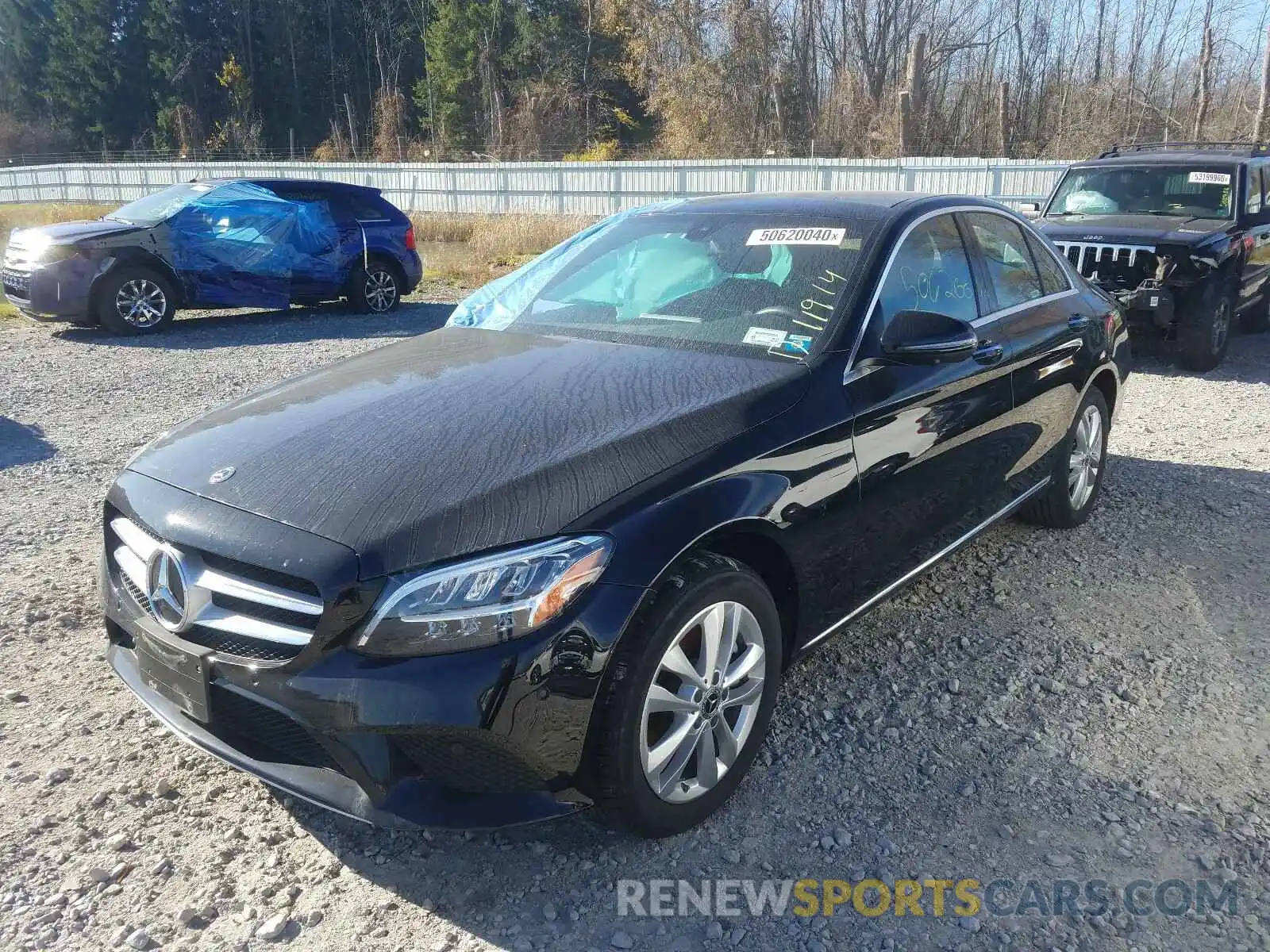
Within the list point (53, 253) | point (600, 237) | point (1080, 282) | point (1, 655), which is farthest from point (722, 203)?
point (53, 253)

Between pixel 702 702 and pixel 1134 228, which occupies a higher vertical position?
pixel 1134 228

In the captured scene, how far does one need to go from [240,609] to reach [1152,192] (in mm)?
9576

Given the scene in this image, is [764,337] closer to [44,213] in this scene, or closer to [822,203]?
[822,203]

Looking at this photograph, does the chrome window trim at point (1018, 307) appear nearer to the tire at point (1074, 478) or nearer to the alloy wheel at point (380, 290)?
the tire at point (1074, 478)

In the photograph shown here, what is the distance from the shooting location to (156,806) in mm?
2768

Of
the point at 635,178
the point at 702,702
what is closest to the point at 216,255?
the point at 702,702

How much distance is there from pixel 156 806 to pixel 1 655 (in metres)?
1.32

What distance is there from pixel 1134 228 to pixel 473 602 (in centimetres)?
832

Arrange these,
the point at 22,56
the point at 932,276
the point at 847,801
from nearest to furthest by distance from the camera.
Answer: the point at 847,801, the point at 932,276, the point at 22,56

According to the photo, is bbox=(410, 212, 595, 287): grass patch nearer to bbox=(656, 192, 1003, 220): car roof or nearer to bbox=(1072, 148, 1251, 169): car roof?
bbox=(1072, 148, 1251, 169): car roof

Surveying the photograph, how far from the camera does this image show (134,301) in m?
10.5

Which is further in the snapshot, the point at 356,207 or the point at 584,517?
the point at 356,207

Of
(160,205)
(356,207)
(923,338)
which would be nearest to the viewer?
(923,338)

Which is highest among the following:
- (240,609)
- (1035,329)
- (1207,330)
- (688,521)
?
(1035,329)
